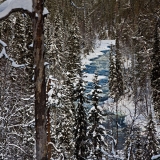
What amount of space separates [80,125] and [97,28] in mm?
82449

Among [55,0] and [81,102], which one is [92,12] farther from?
[81,102]

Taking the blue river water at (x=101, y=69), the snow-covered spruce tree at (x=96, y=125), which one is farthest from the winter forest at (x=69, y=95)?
the blue river water at (x=101, y=69)

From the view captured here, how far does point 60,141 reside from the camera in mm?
23406

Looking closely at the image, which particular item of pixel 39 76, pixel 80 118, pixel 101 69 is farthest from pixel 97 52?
pixel 39 76

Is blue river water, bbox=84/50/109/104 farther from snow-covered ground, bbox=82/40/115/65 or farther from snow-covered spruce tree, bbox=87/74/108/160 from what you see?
snow-covered spruce tree, bbox=87/74/108/160

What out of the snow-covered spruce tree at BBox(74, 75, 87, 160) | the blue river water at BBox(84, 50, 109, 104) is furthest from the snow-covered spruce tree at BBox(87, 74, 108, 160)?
the blue river water at BBox(84, 50, 109, 104)

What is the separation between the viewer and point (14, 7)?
166 inches

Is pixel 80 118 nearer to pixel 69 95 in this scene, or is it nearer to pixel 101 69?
pixel 69 95

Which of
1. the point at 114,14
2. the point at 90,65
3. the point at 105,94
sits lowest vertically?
the point at 105,94

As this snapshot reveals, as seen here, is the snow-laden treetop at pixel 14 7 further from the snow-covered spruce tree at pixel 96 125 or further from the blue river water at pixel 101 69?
the blue river water at pixel 101 69

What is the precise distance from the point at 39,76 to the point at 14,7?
43.4 inches

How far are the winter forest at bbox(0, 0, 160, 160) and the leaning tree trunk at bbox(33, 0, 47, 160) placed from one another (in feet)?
0.05

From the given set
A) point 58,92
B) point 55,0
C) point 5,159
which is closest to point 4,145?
point 5,159

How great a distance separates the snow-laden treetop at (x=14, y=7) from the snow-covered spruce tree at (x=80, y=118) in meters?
15.2
